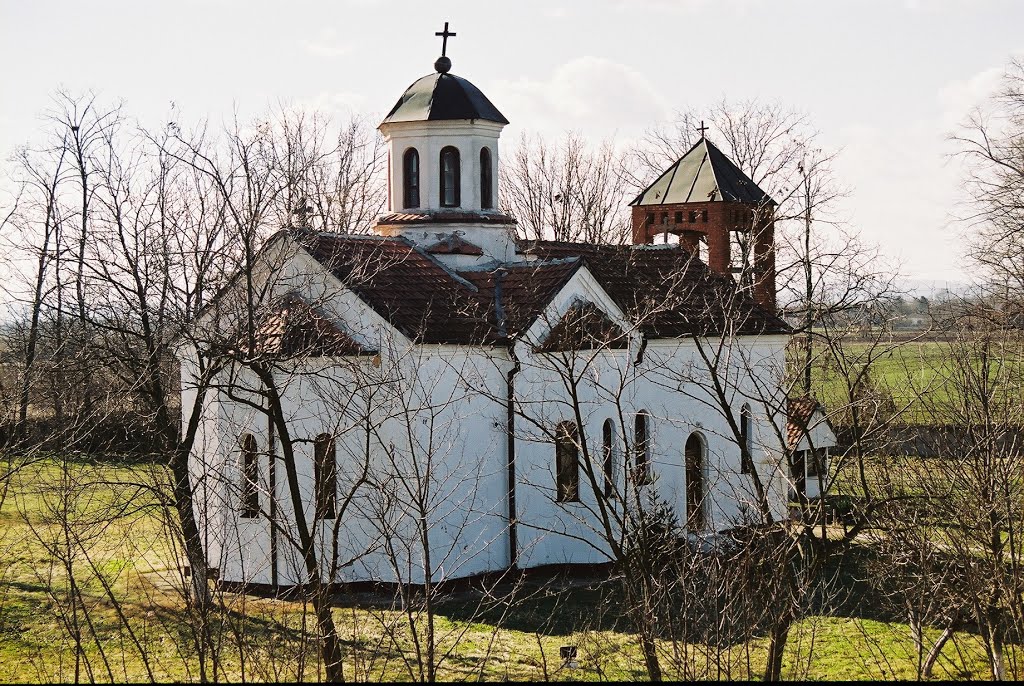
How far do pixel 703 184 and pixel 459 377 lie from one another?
11.0 metres

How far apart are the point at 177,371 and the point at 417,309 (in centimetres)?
430

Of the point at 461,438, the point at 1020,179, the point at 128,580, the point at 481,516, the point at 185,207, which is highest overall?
the point at 1020,179

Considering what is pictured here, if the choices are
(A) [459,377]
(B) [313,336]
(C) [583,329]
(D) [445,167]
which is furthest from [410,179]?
(A) [459,377]

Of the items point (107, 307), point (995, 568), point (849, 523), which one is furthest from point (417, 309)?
point (849, 523)

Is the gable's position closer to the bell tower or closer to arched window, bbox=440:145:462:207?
the bell tower

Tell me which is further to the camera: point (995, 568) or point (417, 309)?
point (417, 309)

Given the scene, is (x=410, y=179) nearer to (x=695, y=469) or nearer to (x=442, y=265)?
(x=442, y=265)

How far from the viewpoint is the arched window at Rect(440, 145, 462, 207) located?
21.6 m

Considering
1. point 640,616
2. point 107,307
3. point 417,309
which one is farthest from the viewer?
point 417,309

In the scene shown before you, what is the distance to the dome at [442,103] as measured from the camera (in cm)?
2133

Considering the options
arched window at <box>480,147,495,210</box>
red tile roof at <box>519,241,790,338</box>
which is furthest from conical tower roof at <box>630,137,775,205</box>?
→ arched window at <box>480,147,495,210</box>

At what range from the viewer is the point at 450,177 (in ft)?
70.9

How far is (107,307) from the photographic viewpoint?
1538 centimetres

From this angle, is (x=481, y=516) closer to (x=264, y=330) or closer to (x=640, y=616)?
(x=264, y=330)
